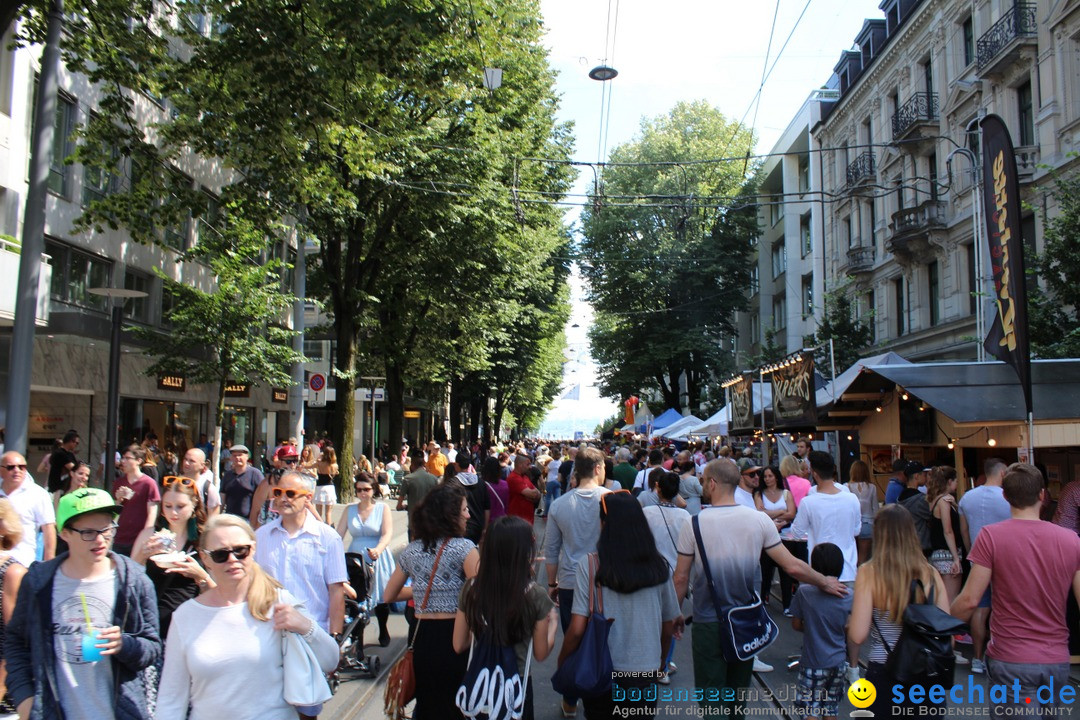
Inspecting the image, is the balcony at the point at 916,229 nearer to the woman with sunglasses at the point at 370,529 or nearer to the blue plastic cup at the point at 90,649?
the woman with sunglasses at the point at 370,529

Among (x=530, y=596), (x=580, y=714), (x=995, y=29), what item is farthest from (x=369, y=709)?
(x=995, y=29)

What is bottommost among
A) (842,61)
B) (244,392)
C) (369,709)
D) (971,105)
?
(369,709)

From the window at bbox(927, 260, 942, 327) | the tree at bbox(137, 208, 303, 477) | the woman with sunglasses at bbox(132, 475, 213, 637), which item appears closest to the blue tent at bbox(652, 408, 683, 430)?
the window at bbox(927, 260, 942, 327)

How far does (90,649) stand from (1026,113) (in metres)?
23.8

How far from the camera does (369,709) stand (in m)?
6.47

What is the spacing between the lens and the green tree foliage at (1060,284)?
50.5 ft

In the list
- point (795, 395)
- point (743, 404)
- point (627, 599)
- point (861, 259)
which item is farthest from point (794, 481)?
point (861, 259)

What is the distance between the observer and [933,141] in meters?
26.6

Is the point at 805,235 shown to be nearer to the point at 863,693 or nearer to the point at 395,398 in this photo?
the point at 395,398

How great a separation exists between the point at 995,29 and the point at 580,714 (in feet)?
72.6

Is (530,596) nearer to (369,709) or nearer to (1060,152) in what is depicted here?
(369,709)

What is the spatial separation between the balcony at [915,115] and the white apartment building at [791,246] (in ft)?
23.3

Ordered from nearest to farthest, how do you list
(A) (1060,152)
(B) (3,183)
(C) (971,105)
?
(B) (3,183), (A) (1060,152), (C) (971,105)

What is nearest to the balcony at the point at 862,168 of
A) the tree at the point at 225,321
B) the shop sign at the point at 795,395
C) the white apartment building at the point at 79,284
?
the shop sign at the point at 795,395
